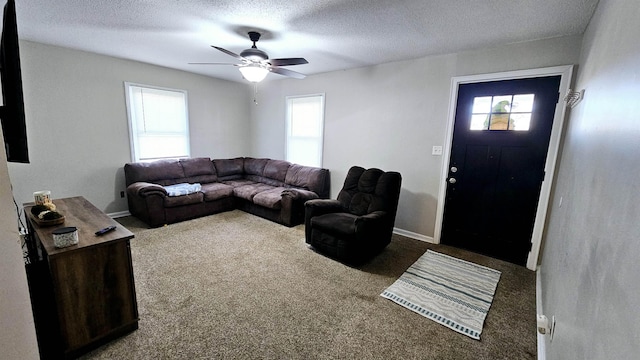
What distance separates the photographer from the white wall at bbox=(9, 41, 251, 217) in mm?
3369

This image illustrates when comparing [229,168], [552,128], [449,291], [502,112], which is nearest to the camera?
[449,291]

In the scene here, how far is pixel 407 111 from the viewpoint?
3611mm

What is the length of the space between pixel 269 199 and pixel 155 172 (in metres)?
1.95

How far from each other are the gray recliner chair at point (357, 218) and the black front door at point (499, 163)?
2.75 feet

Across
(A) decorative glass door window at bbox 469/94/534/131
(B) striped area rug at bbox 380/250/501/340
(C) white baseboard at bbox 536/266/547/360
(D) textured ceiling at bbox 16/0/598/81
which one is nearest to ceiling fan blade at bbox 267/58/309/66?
(D) textured ceiling at bbox 16/0/598/81

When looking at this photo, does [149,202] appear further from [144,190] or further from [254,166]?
[254,166]

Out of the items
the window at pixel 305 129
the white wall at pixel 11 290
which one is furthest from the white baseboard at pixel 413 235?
the white wall at pixel 11 290

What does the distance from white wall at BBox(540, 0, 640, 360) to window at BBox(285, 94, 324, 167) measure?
3456 millimetres

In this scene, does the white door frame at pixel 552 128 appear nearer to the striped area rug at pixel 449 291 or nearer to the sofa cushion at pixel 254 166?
the striped area rug at pixel 449 291

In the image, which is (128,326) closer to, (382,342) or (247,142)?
(382,342)

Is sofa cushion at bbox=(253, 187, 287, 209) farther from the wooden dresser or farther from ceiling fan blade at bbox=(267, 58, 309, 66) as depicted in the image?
the wooden dresser

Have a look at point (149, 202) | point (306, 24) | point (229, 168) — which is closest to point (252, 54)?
point (306, 24)

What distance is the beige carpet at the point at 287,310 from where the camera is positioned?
5.78ft

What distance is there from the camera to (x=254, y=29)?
269cm
